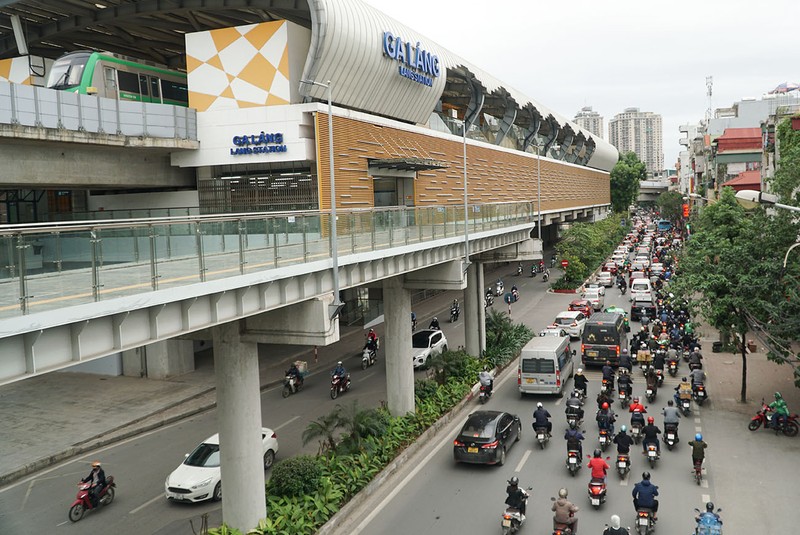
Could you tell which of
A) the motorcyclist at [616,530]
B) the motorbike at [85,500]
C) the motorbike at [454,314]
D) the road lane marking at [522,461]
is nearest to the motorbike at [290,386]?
the motorbike at [85,500]

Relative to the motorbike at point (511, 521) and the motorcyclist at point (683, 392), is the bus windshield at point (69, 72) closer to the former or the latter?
the motorbike at point (511, 521)

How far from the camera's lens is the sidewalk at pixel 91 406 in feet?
69.2

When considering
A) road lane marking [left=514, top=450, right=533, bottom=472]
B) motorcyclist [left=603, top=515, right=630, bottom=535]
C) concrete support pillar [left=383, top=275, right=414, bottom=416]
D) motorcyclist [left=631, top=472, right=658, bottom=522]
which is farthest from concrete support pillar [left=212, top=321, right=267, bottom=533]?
concrete support pillar [left=383, top=275, right=414, bottom=416]

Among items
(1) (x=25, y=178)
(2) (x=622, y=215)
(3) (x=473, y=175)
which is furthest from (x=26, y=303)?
(2) (x=622, y=215)

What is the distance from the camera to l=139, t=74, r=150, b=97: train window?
27.6 m

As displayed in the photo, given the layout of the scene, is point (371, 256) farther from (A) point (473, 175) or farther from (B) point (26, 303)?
(A) point (473, 175)

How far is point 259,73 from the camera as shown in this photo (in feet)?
92.4

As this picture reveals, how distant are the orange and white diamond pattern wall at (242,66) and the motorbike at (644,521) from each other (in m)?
20.4

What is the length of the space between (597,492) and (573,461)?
1967 mm

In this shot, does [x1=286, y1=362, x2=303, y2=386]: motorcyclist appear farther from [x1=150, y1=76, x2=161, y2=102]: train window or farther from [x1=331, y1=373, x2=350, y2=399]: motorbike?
[x1=150, y1=76, x2=161, y2=102]: train window

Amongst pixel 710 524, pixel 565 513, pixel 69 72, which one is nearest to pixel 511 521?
pixel 565 513

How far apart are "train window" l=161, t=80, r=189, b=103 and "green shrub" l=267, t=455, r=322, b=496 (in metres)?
19.0

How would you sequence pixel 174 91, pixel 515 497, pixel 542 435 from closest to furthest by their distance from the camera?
1. pixel 515 497
2. pixel 542 435
3. pixel 174 91

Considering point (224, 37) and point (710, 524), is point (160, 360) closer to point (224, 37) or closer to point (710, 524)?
point (224, 37)
